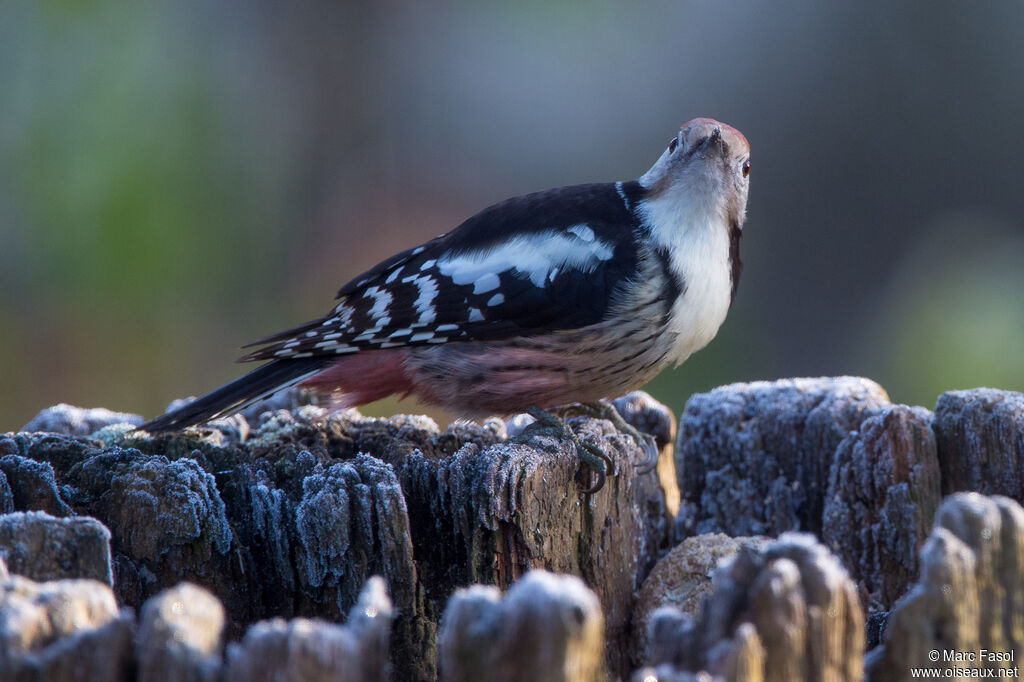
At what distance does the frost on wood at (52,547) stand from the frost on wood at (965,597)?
40.2 inches

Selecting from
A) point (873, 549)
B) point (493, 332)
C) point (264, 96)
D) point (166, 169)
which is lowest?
point (873, 549)

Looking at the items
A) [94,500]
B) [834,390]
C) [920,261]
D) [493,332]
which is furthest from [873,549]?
[920,261]

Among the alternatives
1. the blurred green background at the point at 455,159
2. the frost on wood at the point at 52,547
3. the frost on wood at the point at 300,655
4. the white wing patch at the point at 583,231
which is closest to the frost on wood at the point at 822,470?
the white wing patch at the point at 583,231

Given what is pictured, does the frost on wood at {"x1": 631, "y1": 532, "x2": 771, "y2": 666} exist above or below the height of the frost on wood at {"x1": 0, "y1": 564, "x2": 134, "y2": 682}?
above

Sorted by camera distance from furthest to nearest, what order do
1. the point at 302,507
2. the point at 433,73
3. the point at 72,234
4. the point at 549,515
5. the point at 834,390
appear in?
the point at 433,73 → the point at 72,234 → the point at 834,390 → the point at 549,515 → the point at 302,507

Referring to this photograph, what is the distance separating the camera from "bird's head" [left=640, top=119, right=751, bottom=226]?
3.07m

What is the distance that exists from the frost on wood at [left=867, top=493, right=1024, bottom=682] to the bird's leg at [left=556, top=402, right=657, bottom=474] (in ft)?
3.76

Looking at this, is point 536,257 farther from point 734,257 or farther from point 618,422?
point 734,257

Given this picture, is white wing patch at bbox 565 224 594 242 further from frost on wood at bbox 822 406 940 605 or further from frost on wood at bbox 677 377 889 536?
frost on wood at bbox 822 406 940 605

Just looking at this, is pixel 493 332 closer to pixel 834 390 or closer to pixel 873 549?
Result: pixel 834 390

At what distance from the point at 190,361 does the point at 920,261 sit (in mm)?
3923

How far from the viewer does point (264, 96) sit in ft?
19.6

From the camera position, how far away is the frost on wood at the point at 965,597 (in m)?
1.21

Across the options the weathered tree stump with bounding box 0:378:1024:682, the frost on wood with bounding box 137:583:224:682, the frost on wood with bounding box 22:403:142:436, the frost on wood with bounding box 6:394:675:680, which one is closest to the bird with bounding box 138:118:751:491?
the weathered tree stump with bounding box 0:378:1024:682
